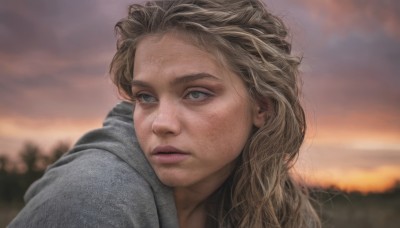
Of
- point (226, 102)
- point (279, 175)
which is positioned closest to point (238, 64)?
point (226, 102)

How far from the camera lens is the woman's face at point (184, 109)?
2580 millimetres

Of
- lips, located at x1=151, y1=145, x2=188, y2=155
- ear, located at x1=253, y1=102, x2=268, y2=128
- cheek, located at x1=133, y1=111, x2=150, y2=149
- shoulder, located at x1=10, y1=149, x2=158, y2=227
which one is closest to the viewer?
shoulder, located at x1=10, y1=149, x2=158, y2=227

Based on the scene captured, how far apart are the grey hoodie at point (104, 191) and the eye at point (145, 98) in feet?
0.70

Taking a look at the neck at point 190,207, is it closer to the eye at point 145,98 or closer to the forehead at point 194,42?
the eye at point 145,98

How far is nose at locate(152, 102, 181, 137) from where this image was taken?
252cm

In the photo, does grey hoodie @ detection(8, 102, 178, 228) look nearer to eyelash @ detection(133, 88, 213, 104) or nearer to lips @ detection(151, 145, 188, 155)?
lips @ detection(151, 145, 188, 155)

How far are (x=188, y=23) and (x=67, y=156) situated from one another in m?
0.97

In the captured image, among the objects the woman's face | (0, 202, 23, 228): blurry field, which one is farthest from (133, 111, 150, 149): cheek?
(0, 202, 23, 228): blurry field

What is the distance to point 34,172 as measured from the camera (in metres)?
7.14

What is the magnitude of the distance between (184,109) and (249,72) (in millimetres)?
413

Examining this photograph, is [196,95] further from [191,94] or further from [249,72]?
[249,72]

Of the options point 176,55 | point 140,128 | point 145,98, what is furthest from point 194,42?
point 140,128

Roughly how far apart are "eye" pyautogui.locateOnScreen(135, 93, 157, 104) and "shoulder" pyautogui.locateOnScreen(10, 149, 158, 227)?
0.99 feet

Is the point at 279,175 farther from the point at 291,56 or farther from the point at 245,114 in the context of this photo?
the point at 291,56
